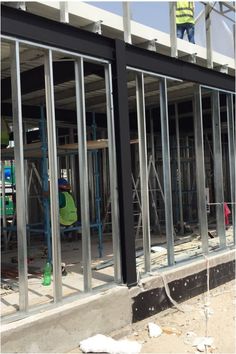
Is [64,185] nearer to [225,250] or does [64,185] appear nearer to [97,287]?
[97,287]

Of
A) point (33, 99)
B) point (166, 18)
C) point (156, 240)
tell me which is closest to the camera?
point (166, 18)

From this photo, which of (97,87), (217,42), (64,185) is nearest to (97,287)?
(64,185)

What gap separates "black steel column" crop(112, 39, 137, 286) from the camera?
5.55 m

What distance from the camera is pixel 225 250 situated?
7824mm

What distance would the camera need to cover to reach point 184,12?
311 inches

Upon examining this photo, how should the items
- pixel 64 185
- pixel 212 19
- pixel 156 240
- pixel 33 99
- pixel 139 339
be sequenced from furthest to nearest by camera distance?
pixel 156 240, pixel 33 99, pixel 212 19, pixel 64 185, pixel 139 339

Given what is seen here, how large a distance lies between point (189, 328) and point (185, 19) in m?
5.16

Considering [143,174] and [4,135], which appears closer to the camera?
[143,174]

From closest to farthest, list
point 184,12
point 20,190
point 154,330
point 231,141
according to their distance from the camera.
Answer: point 20,190 < point 154,330 < point 184,12 < point 231,141

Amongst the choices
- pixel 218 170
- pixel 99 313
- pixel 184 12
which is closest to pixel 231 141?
pixel 218 170

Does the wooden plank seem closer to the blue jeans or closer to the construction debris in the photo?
the blue jeans

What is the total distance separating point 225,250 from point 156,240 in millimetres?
2191

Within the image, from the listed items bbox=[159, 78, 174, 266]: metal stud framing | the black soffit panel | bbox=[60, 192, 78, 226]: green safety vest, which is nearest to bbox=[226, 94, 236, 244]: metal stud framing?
the black soffit panel

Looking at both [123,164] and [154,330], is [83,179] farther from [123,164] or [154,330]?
[154,330]
